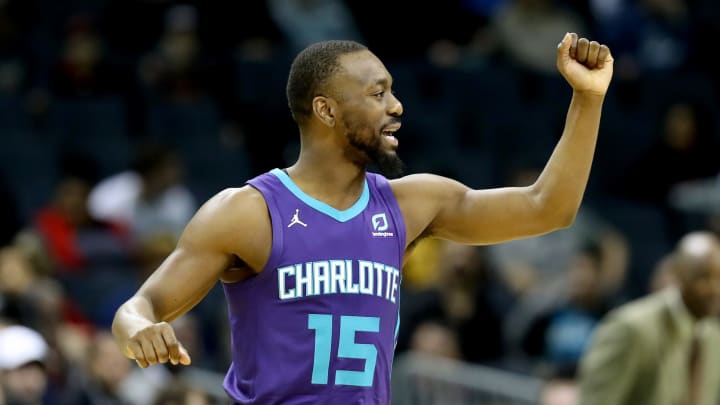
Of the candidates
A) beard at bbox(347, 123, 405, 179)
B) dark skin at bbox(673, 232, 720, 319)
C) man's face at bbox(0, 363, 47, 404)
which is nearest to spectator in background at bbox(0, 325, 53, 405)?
man's face at bbox(0, 363, 47, 404)

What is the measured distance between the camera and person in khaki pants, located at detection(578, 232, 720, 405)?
599 centimetres

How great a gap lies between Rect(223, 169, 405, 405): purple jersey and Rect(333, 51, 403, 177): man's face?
0.20m

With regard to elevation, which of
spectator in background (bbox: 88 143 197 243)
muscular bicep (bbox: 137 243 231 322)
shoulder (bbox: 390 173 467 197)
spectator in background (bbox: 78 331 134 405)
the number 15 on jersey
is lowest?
spectator in background (bbox: 78 331 134 405)

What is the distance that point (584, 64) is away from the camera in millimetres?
4129

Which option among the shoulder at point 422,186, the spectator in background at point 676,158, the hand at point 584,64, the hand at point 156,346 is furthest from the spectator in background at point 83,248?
the hand at point 156,346

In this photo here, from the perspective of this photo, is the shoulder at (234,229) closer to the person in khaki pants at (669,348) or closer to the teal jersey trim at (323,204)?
the teal jersey trim at (323,204)

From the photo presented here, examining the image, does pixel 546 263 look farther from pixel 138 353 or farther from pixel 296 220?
pixel 138 353

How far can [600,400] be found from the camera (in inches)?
235

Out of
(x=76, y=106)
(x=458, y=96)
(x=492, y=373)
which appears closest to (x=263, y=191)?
(x=492, y=373)

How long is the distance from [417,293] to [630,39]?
5159 mm

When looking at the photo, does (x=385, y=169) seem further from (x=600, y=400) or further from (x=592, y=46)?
(x=600, y=400)

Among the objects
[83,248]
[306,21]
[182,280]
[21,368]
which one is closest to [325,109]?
[182,280]

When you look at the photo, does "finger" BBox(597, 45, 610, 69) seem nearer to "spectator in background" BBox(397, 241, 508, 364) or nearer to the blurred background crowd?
the blurred background crowd

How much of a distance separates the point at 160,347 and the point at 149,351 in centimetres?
3
